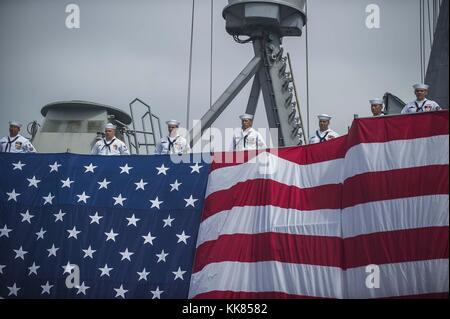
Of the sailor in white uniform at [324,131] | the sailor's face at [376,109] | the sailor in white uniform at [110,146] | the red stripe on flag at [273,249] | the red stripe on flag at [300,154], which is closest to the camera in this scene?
the red stripe on flag at [273,249]

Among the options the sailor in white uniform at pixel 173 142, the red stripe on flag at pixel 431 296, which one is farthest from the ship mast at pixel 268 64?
the red stripe on flag at pixel 431 296

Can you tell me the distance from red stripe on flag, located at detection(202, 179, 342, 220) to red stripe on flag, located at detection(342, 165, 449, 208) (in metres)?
0.43

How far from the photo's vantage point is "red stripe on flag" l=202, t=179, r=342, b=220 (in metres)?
10.5

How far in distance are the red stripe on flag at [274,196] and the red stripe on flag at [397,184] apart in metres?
0.43

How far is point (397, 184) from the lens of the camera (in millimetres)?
9672

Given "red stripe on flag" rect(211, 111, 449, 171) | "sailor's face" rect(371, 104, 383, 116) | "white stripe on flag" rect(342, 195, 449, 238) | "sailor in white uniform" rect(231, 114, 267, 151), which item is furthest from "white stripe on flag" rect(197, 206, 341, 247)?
"sailor's face" rect(371, 104, 383, 116)

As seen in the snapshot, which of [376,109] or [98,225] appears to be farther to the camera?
[376,109]

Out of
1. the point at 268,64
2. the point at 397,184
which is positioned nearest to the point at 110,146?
the point at 397,184

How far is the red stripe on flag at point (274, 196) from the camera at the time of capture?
10508 mm

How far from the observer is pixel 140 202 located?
469 inches

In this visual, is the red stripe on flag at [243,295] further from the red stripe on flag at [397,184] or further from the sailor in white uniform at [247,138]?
the sailor in white uniform at [247,138]

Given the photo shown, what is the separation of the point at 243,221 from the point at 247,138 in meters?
2.43

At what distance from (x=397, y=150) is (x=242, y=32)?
11972 mm

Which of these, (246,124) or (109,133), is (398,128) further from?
(109,133)
